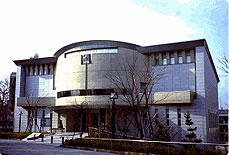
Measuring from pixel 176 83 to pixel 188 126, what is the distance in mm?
5504

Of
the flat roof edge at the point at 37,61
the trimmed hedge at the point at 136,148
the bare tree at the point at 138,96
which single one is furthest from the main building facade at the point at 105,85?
the trimmed hedge at the point at 136,148

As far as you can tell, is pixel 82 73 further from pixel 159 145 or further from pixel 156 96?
pixel 159 145

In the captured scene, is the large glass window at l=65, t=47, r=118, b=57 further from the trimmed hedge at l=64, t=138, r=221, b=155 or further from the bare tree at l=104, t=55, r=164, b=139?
the trimmed hedge at l=64, t=138, r=221, b=155

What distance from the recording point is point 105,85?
34312mm

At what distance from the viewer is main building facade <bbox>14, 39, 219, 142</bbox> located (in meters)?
31.3

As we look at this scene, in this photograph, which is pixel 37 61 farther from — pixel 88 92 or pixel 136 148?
pixel 136 148

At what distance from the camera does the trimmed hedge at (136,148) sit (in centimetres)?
1230

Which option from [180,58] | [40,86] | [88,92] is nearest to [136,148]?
[88,92]

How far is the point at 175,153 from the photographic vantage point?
41.7 feet

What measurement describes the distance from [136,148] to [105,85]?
799 inches

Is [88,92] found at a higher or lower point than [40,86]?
lower

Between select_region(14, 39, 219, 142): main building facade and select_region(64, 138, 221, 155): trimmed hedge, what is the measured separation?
9426mm

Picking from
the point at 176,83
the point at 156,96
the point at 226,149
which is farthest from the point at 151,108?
the point at 226,149

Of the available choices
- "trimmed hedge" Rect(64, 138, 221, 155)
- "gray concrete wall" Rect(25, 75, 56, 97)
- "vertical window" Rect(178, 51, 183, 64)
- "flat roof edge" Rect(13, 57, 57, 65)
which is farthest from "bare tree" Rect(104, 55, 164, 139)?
"gray concrete wall" Rect(25, 75, 56, 97)
